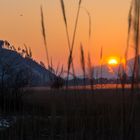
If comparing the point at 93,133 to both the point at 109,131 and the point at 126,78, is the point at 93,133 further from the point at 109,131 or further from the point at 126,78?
the point at 126,78

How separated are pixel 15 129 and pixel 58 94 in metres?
0.55

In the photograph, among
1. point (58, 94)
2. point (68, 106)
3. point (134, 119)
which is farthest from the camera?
point (58, 94)

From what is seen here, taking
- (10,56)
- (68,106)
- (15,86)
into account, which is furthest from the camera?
(10,56)

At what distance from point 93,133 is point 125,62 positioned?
0.90 metres

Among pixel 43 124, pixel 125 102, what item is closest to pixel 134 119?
pixel 125 102

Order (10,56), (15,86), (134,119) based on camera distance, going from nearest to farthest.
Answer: (134,119), (15,86), (10,56)

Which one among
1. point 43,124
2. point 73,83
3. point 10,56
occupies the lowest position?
point 43,124

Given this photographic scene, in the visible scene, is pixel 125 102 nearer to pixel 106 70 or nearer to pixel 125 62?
pixel 125 62

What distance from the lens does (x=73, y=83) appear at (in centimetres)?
521

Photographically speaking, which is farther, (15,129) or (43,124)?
(43,124)

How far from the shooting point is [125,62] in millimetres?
4395

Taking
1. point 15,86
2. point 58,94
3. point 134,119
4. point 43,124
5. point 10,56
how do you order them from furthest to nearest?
point 10,56, point 15,86, point 43,124, point 58,94, point 134,119

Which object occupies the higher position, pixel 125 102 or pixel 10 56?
pixel 10 56

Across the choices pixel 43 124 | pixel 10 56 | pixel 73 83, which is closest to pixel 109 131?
pixel 73 83
